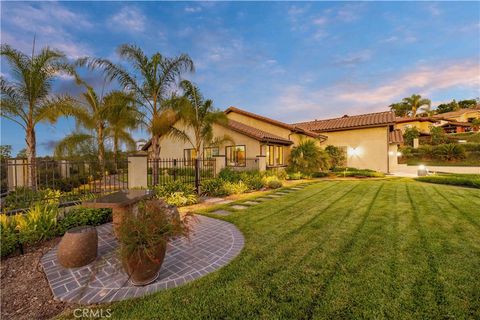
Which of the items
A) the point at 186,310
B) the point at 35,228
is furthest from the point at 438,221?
the point at 35,228

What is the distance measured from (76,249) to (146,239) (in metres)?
1.74

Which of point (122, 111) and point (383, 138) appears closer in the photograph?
point (122, 111)

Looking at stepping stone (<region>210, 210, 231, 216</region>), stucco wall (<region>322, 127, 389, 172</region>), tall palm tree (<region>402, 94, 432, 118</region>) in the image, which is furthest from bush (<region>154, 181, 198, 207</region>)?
tall palm tree (<region>402, 94, 432, 118</region>)

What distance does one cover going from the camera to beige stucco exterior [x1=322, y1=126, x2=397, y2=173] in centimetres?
1875

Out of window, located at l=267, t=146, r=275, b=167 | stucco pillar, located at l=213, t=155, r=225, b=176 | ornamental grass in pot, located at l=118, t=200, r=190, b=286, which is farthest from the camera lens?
window, located at l=267, t=146, r=275, b=167

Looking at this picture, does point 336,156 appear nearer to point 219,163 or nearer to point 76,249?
point 219,163

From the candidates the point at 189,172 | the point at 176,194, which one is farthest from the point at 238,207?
the point at 189,172

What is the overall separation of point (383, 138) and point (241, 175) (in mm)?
14881

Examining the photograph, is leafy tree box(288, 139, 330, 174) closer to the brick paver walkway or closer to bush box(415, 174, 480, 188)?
bush box(415, 174, 480, 188)

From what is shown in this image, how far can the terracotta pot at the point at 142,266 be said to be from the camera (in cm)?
284

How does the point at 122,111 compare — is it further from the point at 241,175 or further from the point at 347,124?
the point at 347,124

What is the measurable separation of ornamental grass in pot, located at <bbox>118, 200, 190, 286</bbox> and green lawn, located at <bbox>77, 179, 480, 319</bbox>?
1.37 ft

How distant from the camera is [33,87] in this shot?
25.3ft

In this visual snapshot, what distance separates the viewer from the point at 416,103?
1758 inches
